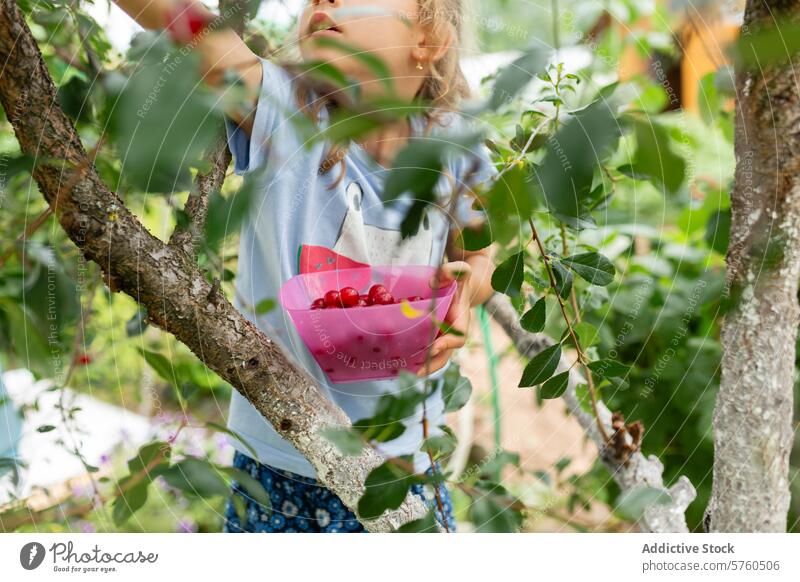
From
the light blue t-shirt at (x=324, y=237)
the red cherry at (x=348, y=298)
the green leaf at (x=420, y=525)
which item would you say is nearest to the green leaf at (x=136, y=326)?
the light blue t-shirt at (x=324, y=237)

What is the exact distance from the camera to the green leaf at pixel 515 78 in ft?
0.90

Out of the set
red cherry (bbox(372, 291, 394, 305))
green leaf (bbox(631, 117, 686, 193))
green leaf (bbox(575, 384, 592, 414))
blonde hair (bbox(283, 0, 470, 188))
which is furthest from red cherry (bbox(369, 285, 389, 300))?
green leaf (bbox(631, 117, 686, 193))

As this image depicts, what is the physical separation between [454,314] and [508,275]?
193mm

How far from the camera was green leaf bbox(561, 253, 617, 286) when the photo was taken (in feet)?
1.38

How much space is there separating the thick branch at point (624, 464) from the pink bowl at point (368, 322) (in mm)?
116

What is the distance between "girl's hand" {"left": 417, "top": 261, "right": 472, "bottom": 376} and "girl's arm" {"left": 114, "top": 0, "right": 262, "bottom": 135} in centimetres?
19

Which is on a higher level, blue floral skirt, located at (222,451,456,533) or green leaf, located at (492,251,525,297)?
green leaf, located at (492,251,525,297)

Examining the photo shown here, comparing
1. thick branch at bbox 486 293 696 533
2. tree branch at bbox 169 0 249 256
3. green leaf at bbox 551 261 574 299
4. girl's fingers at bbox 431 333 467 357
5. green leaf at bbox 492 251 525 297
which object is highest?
tree branch at bbox 169 0 249 256

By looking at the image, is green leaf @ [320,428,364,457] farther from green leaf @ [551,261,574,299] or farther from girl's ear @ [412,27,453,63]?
girl's ear @ [412,27,453,63]

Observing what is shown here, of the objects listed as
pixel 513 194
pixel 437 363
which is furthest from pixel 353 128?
pixel 437 363

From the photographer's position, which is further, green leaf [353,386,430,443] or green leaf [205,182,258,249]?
green leaf [353,386,430,443]

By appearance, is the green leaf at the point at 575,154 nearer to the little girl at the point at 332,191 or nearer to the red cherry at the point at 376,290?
the little girl at the point at 332,191

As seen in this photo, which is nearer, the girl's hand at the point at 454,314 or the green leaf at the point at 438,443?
the green leaf at the point at 438,443

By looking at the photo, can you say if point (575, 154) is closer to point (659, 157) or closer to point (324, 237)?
point (659, 157)
